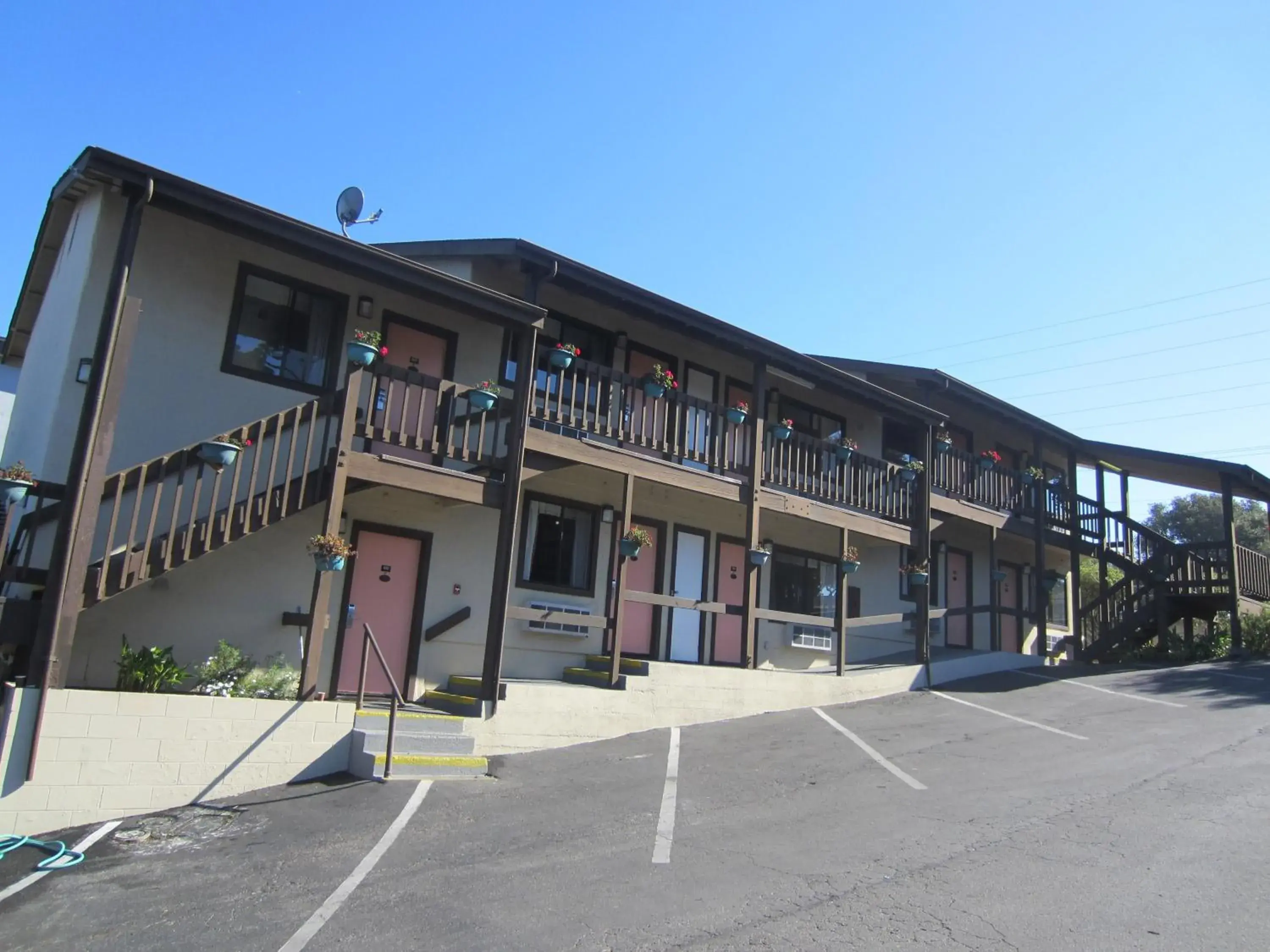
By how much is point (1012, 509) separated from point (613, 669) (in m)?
11.6

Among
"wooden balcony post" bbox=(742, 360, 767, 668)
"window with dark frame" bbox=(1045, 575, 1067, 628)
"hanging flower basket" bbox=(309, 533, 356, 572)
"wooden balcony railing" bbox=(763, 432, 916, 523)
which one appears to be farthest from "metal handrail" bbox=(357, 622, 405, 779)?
"window with dark frame" bbox=(1045, 575, 1067, 628)

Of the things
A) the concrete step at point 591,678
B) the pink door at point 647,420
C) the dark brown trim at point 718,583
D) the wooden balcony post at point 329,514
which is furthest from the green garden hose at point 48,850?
the dark brown trim at point 718,583

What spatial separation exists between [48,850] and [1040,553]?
60.2ft

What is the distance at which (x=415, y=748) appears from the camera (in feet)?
31.2

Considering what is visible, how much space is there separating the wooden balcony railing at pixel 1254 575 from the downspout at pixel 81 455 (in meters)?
21.8

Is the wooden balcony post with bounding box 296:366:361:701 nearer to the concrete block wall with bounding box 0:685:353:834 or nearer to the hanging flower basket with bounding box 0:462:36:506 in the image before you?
the concrete block wall with bounding box 0:685:353:834

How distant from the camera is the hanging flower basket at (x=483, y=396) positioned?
35.9 ft

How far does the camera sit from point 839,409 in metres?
18.8

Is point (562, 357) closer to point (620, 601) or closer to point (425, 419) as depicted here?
point (425, 419)

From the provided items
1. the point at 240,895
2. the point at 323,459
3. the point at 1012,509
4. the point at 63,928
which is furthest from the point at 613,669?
the point at 1012,509

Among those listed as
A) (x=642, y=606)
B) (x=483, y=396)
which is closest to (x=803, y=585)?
(x=642, y=606)

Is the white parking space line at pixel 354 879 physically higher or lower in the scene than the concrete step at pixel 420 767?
lower

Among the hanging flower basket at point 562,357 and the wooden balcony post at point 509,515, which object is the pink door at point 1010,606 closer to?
the hanging flower basket at point 562,357

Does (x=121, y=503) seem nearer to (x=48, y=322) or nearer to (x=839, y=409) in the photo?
(x=48, y=322)
